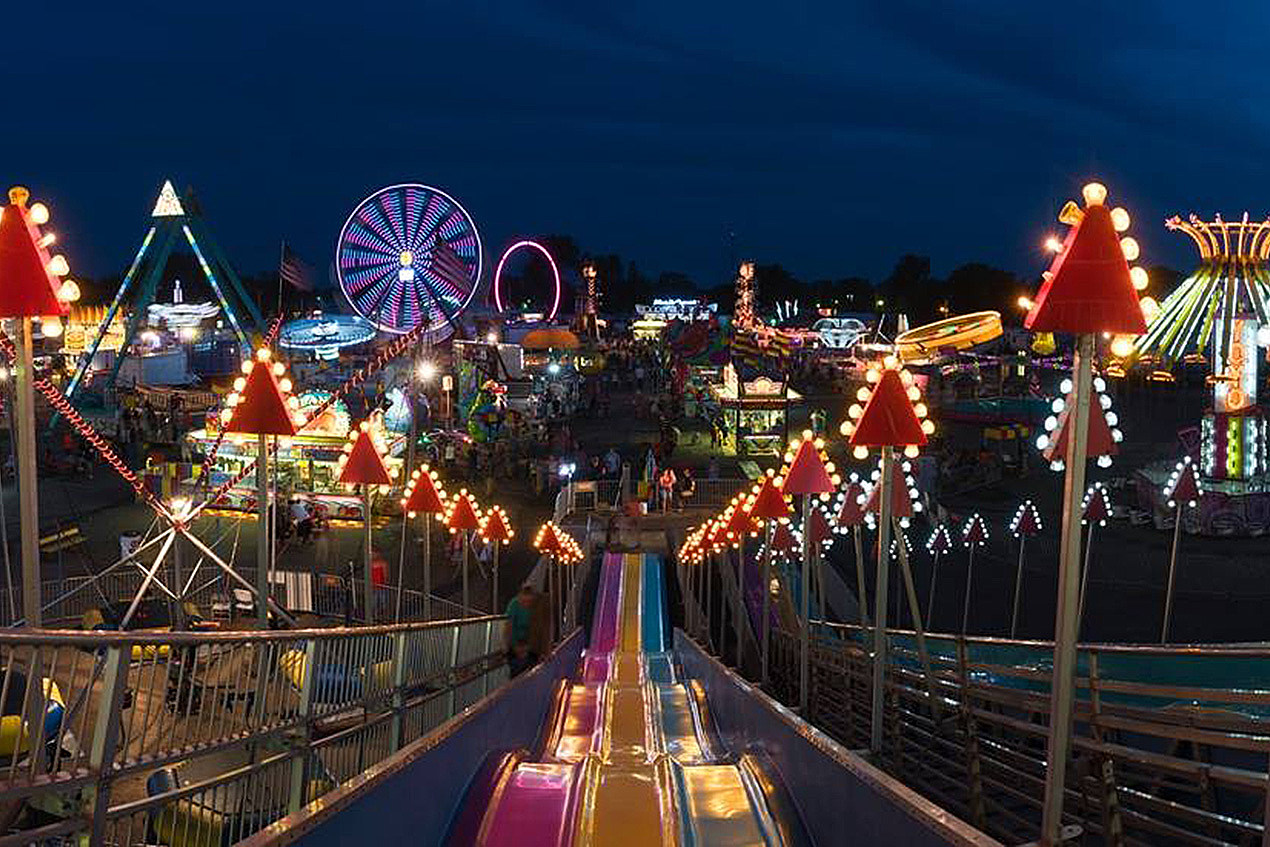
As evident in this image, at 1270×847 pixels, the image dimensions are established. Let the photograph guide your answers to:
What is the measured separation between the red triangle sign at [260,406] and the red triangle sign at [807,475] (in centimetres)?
519

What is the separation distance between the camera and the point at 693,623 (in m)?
21.1

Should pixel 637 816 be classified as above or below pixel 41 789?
below

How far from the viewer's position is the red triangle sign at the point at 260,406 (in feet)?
27.0

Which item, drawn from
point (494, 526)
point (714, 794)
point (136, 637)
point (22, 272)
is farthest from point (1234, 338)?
point (136, 637)

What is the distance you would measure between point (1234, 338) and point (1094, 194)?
26474 millimetres

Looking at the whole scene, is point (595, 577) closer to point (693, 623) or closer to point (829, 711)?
point (693, 623)

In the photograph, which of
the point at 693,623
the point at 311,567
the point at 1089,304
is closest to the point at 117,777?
the point at 1089,304

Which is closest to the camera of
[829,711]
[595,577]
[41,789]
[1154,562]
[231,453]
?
[41,789]

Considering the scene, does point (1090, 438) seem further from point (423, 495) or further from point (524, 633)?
point (423, 495)

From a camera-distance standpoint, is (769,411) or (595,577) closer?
(595,577)

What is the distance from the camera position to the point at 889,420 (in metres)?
7.75

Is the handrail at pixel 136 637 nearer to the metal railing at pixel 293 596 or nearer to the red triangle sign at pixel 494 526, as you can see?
the metal railing at pixel 293 596

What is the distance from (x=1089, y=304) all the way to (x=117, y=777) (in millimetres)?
4030

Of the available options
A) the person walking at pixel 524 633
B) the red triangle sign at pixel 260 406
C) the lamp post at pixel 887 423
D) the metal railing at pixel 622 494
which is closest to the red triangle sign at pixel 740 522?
the person walking at pixel 524 633
